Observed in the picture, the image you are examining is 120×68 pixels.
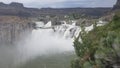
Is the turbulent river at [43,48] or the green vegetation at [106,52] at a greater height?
the green vegetation at [106,52]

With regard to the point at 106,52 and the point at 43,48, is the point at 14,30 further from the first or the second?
the point at 106,52

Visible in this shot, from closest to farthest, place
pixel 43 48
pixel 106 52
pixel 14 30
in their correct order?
1. pixel 106 52
2. pixel 43 48
3. pixel 14 30

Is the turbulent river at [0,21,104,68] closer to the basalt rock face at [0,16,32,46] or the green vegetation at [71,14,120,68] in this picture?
the basalt rock face at [0,16,32,46]

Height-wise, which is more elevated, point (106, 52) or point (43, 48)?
point (106, 52)

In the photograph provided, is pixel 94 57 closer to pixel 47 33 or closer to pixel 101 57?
pixel 101 57

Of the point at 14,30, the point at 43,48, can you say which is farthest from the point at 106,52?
the point at 14,30

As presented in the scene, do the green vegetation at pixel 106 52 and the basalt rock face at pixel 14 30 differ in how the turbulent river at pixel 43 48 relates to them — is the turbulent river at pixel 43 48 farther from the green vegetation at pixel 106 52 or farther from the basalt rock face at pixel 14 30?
the green vegetation at pixel 106 52

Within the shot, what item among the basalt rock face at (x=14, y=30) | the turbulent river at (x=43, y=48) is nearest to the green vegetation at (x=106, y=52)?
the turbulent river at (x=43, y=48)

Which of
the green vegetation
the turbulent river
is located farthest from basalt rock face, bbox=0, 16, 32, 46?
the green vegetation

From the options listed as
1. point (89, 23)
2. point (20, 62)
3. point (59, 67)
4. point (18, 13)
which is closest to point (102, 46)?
point (59, 67)
